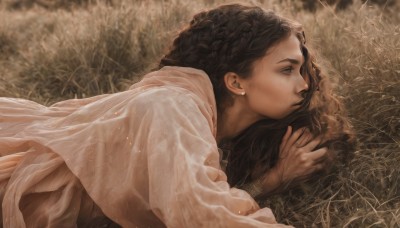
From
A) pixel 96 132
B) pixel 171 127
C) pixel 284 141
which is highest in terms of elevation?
pixel 171 127

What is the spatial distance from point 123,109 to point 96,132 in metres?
0.13

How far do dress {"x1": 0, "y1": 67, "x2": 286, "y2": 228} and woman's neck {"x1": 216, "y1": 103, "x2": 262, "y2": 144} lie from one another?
0.77ft

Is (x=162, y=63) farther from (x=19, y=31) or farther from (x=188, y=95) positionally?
(x=19, y=31)

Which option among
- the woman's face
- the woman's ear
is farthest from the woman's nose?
the woman's ear

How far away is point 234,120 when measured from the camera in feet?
9.56

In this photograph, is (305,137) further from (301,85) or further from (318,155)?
(301,85)

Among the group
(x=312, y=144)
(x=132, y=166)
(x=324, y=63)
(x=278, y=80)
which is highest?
(x=278, y=80)

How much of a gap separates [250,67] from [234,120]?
263 millimetres

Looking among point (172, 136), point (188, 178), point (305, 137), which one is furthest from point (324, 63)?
point (188, 178)

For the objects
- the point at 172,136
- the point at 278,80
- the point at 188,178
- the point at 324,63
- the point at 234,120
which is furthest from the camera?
the point at 324,63

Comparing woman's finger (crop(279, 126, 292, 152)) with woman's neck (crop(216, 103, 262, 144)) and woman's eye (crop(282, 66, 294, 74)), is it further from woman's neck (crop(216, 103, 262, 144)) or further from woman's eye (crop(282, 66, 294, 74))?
woman's eye (crop(282, 66, 294, 74))

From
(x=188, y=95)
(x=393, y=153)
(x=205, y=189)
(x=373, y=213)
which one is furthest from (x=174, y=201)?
(x=393, y=153)

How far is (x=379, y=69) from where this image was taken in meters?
3.39

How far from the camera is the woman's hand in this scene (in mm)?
2910
